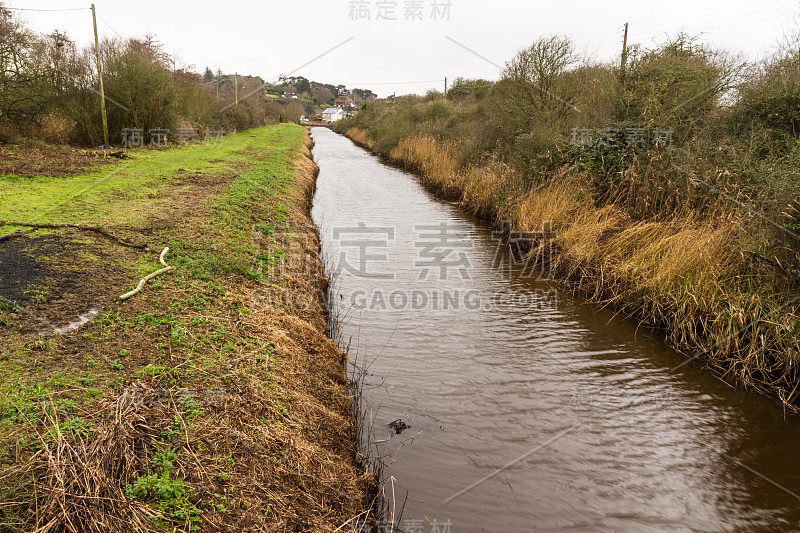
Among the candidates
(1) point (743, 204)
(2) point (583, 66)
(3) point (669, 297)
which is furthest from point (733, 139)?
(2) point (583, 66)

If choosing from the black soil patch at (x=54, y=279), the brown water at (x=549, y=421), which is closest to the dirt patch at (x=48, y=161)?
the black soil patch at (x=54, y=279)

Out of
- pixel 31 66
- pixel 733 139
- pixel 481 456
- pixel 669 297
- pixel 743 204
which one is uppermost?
pixel 31 66

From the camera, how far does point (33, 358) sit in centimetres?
321

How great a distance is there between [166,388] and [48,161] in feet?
35.7

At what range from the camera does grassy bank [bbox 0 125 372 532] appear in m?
2.33

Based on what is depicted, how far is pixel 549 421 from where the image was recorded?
448cm

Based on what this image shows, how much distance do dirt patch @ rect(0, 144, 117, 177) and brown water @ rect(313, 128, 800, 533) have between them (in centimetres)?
703

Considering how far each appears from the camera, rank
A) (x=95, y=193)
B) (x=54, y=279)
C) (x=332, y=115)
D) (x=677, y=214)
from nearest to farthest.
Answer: (x=54, y=279), (x=677, y=214), (x=95, y=193), (x=332, y=115)

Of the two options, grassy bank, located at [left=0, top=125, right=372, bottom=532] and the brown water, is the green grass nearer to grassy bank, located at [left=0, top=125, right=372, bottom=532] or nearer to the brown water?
grassy bank, located at [left=0, top=125, right=372, bottom=532]

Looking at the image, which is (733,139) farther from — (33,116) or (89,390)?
(33,116)

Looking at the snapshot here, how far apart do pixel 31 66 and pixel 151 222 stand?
1129cm

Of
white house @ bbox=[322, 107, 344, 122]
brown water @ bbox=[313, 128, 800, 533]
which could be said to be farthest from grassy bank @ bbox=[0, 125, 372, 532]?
white house @ bbox=[322, 107, 344, 122]

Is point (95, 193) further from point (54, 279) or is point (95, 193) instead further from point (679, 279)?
point (679, 279)

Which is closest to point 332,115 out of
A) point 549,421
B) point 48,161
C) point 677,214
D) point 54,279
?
point 48,161
